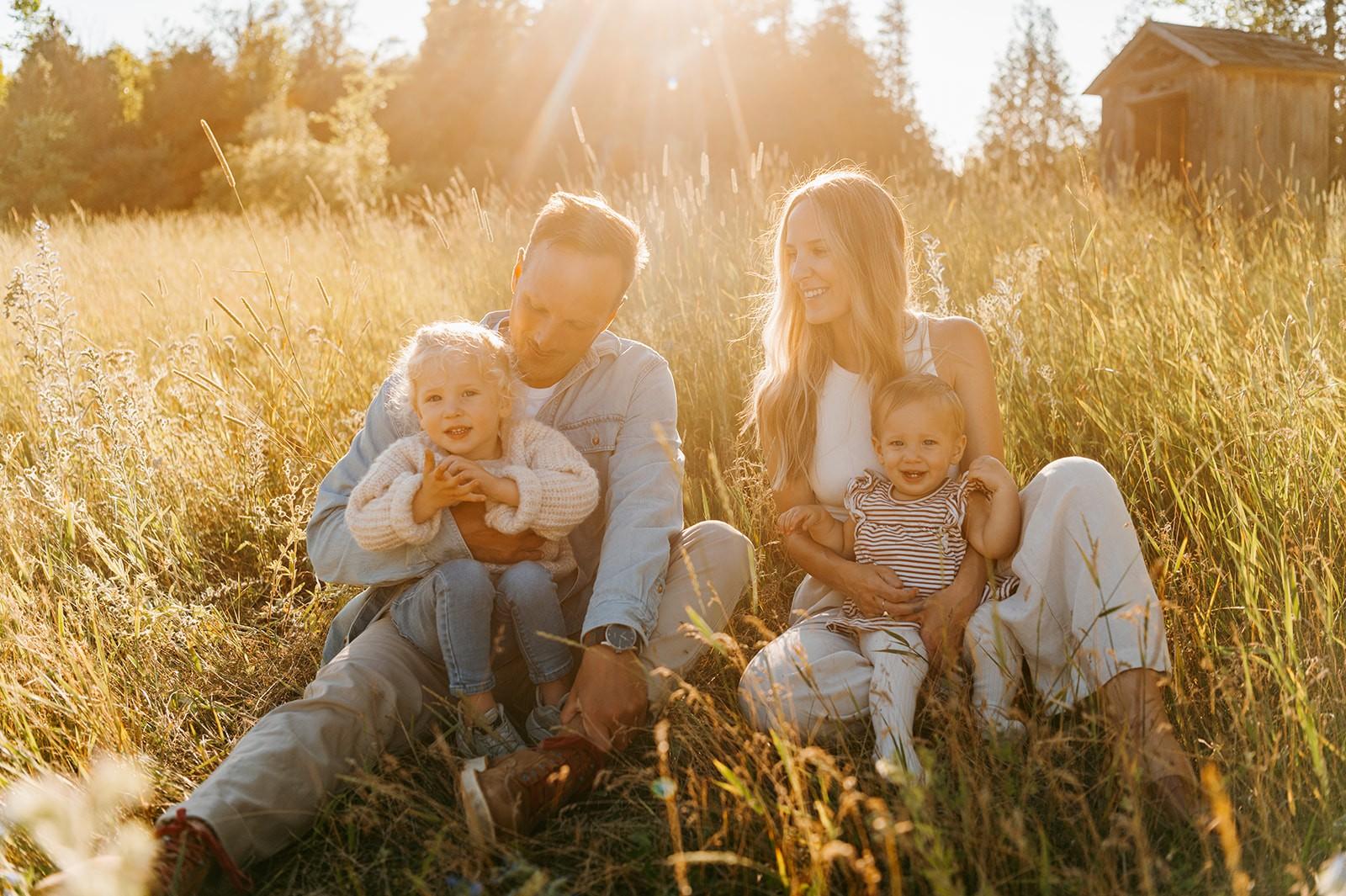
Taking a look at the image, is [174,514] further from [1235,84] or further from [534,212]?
[1235,84]

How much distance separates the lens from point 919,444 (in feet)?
8.27

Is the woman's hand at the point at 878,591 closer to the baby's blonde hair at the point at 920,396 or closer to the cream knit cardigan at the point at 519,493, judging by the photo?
the baby's blonde hair at the point at 920,396

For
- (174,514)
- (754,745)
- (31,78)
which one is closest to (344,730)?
(754,745)

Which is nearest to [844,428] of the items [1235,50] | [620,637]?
[620,637]

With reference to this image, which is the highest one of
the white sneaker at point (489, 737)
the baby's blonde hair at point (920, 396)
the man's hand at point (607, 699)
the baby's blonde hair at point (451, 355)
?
the baby's blonde hair at point (451, 355)

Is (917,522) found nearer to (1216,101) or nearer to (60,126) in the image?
(1216,101)

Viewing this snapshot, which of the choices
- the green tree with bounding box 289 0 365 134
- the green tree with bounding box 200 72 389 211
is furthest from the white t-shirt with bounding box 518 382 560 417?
the green tree with bounding box 289 0 365 134

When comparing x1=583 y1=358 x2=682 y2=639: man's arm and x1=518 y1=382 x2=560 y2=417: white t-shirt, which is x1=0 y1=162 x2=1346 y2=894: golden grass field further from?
x1=518 y1=382 x2=560 y2=417: white t-shirt

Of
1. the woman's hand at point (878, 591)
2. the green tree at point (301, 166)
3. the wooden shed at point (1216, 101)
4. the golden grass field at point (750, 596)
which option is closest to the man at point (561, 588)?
the golden grass field at point (750, 596)

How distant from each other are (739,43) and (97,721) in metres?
20.2

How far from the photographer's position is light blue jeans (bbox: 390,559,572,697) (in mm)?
2389

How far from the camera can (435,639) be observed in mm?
2510

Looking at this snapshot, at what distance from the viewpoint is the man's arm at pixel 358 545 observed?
8.38 feet

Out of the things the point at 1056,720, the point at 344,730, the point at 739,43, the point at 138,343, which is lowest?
the point at 1056,720
